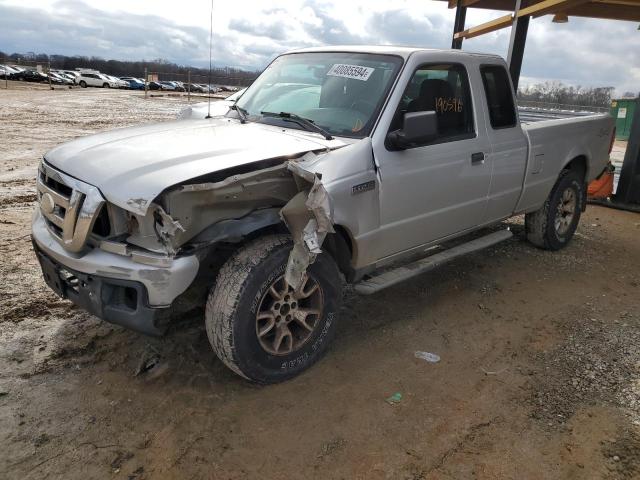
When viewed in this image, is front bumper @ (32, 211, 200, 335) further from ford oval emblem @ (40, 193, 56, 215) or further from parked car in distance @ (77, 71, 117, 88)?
parked car in distance @ (77, 71, 117, 88)

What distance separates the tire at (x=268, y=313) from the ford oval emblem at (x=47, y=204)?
3.50ft

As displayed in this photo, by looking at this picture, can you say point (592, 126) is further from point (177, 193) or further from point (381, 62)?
point (177, 193)

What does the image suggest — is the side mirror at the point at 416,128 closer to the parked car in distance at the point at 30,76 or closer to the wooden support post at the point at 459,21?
the wooden support post at the point at 459,21

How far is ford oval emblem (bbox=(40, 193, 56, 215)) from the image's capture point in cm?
301

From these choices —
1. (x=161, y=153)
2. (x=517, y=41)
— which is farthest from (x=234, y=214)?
(x=517, y=41)

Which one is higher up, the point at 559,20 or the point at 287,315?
the point at 559,20

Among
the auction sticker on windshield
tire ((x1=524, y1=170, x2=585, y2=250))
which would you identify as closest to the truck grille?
the auction sticker on windshield

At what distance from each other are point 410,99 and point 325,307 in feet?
5.13

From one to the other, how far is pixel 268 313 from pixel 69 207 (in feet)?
4.03

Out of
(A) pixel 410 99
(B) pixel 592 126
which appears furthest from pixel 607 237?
(A) pixel 410 99

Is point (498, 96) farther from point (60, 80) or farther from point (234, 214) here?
point (60, 80)

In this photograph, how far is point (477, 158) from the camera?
409cm

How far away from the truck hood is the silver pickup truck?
1cm

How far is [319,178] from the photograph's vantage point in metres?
2.85
